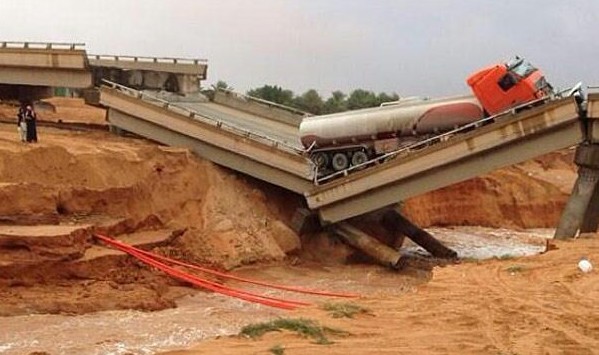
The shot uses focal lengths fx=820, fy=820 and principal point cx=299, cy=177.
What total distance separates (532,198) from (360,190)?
17.8m

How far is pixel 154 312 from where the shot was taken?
691 inches

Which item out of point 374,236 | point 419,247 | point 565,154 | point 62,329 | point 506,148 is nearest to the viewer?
point 62,329

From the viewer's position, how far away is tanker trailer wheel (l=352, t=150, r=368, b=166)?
25328 mm

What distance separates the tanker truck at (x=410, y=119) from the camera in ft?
75.7

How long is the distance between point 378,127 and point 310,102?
4703cm

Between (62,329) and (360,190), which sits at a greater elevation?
(360,190)

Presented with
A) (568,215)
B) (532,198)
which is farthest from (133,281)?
(532,198)

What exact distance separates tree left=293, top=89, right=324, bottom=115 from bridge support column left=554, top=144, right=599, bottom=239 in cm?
4290

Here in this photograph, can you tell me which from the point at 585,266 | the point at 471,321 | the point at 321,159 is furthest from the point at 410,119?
the point at 471,321

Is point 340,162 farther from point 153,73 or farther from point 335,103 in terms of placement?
point 335,103

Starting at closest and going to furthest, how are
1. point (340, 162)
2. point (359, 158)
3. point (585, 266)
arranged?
point (585, 266)
point (359, 158)
point (340, 162)

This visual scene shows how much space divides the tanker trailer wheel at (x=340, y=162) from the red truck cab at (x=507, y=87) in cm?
458

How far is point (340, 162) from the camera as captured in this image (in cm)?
2572

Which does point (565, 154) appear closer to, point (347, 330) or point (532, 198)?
point (532, 198)
